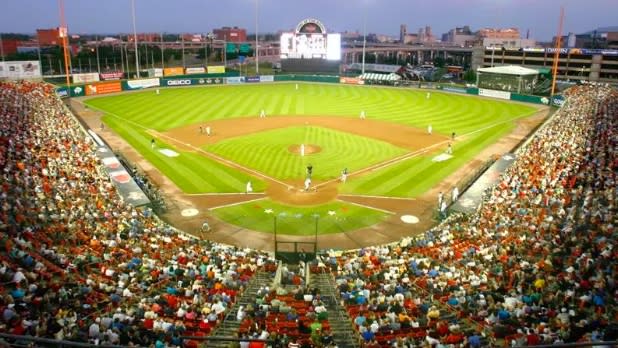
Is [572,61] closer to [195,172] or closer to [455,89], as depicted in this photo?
[455,89]

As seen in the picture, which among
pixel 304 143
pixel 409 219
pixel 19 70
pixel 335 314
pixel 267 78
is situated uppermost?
pixel 19 70

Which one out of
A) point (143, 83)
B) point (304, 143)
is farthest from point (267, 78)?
point (304, 143)

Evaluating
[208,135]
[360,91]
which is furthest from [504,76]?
[208,135]

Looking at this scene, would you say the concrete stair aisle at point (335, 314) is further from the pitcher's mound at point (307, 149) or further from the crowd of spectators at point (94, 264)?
the pitcher's mound at point (307, 149)

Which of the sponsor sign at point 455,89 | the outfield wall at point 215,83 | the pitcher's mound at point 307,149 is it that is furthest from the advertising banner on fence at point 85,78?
the sponsor sign at point 455,89

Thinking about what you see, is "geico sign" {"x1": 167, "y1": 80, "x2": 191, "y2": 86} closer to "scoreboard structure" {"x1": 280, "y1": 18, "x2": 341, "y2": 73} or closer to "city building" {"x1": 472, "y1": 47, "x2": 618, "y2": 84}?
"scoreboard structure" {"x1": 280, "y1": 18, "x2": 341, "y2": 73}
